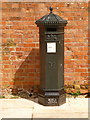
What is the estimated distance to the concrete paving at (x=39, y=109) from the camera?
4891 millimetres

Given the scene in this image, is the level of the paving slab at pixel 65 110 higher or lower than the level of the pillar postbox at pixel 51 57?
lower

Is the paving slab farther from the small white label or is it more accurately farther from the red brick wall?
the small white label

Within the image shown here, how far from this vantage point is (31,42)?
6094 millimetres

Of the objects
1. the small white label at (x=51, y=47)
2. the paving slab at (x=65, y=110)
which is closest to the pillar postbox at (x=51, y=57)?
the small white label at (x=51, y=47)

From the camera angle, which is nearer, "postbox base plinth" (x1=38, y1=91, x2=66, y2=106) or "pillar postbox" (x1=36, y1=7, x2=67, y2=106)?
"pillar postbox" (x1=36, y1=7, x2=67, y2=106)

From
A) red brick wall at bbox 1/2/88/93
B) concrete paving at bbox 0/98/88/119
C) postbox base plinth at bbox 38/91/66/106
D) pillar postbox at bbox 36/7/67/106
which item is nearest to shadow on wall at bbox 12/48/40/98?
red brick wall at bbox 1/2/88/93

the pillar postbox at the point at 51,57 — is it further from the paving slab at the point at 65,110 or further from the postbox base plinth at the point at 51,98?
the paving slab at the point at 65,110

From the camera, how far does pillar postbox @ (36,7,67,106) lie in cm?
520

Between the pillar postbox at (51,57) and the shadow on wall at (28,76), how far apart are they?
72cm

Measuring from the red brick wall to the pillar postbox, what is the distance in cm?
71

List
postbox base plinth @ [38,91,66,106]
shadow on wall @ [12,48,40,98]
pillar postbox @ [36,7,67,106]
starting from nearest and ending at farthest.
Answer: pillar postbox @ [36,7,67,106] < postbox base plinth @ [38,91,66,106] < shadow on wall @ [12,48,40,98]

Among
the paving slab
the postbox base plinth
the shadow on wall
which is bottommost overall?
the paving slab

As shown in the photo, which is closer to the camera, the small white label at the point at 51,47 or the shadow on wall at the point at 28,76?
the small white label at the point at 51,47

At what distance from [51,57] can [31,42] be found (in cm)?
98
